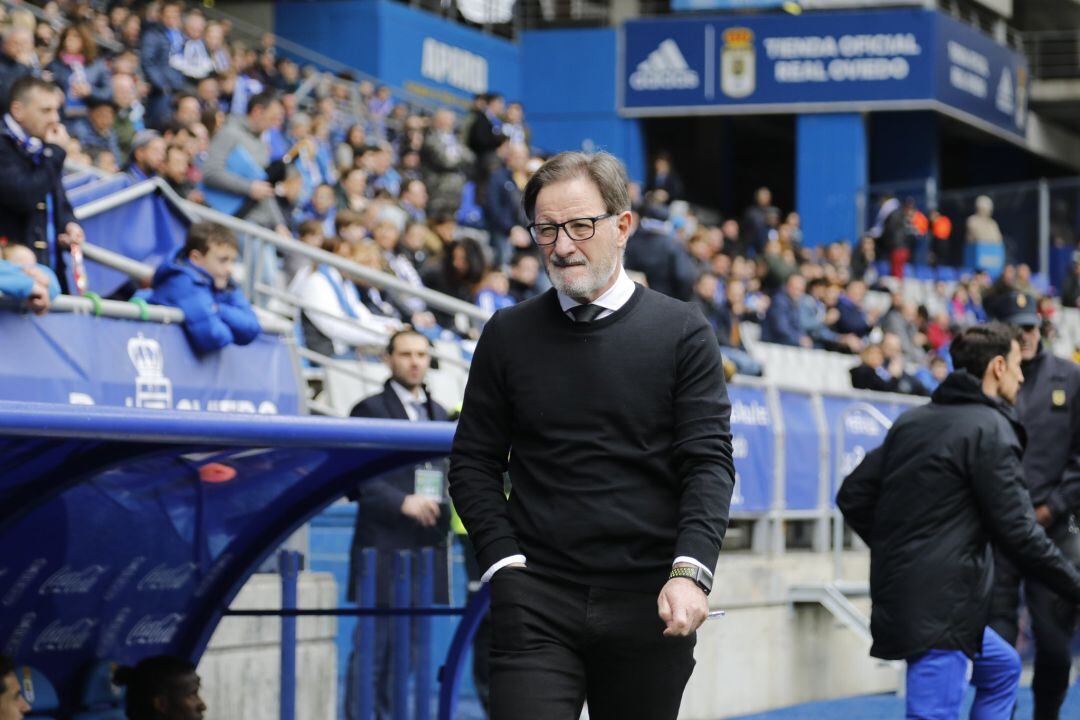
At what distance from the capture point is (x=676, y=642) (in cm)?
473

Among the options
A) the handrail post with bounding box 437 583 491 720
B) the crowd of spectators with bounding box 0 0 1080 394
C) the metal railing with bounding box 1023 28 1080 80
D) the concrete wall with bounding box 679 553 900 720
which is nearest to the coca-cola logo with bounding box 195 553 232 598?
the handrail post with bounding box 437 583 491 720

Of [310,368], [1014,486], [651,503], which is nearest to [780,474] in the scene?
[310,368]

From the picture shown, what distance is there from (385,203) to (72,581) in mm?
10999

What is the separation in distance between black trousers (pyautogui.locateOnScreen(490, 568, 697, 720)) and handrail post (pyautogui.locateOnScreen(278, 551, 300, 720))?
287cm

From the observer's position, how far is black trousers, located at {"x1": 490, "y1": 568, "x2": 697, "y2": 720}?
4656 millimetres

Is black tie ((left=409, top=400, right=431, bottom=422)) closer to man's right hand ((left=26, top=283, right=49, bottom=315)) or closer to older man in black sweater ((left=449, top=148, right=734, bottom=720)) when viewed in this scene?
man's right hand ((left=26, top=283, right=49, bottom=315))

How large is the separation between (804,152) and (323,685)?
29.2m

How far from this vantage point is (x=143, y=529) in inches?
282

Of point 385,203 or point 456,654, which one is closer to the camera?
point 456,654

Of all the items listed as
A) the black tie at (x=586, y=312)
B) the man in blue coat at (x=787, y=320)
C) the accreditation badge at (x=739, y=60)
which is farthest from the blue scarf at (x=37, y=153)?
the accreditation badge at (x=739, y=60)

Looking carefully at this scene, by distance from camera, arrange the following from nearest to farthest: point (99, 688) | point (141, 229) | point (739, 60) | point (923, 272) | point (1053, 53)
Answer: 1. point (99, 688)
2. point (141, 229)
3. point (923, 272)
4. point (739, 60)
5. point (1053, 53)

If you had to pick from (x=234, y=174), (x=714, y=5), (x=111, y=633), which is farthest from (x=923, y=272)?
(x=111, y=633)

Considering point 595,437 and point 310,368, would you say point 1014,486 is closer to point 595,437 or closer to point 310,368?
point 595,437

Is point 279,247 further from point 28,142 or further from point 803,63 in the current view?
point 803,63
